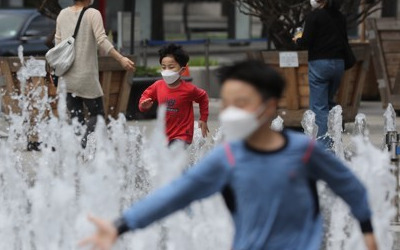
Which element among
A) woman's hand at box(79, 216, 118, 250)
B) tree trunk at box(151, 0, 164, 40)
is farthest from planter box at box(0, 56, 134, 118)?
tree trunk at box(151, 0, 164, 40)

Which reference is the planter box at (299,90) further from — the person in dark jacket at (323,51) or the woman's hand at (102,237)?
the woman's hand at (102,237)

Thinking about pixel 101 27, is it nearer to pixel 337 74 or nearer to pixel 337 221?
pixel 337 74

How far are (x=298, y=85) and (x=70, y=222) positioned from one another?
6.83 metres

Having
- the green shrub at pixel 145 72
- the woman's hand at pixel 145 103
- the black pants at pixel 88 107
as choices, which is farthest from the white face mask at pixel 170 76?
the green shrub at pixel 145 72

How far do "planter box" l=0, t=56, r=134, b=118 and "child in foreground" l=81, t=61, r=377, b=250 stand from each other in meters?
7.71

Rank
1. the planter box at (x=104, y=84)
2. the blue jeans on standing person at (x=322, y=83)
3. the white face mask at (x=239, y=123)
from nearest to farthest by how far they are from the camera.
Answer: the white face mask at (x=239, y=123) → the blue jeans on standing person at (x=322, y=83) → the planter box at (x=104, y=84)

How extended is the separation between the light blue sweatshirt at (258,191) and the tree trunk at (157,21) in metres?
27.0

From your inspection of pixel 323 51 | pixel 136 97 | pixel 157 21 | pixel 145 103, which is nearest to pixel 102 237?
pixel 145 103

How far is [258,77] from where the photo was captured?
4.03 meters

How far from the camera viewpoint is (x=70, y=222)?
236 inches

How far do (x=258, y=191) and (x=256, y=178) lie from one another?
0.05 metres

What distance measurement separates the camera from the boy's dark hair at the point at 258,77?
4023 mm

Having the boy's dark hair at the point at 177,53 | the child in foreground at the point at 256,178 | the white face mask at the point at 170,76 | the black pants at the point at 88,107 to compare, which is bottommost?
the black pants at the point at 88,107

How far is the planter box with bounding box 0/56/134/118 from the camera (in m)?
11.8
